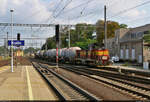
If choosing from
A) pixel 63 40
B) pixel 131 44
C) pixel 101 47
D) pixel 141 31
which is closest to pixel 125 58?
pixel 131 44

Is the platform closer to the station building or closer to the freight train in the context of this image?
the freight train

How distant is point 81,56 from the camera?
35.1 m

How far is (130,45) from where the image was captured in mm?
44031

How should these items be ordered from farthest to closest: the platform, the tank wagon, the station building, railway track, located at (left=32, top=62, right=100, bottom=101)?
the station building, the tank wagon, the platform, railway track, located at (left=32, top=62, right=100, bottom=101)

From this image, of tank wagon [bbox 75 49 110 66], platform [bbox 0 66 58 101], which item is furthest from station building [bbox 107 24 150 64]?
platform [bbox 0 66 58 101]

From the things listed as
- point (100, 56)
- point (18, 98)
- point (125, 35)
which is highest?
point (125, 35)

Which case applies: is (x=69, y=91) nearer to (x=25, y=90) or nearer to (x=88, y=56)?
(x=25, y=90)

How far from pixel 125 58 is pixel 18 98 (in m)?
38.0

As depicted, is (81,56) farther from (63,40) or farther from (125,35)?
(63,40)

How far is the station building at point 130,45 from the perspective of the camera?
129ft

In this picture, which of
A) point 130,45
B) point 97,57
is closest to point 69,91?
point 97,57

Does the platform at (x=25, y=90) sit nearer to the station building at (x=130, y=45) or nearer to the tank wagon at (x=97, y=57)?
the tank wagon at (x=97, y=57)

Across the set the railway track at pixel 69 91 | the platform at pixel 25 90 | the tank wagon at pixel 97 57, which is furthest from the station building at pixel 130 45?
the platform at pixel 25 90

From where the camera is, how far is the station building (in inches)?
1553
